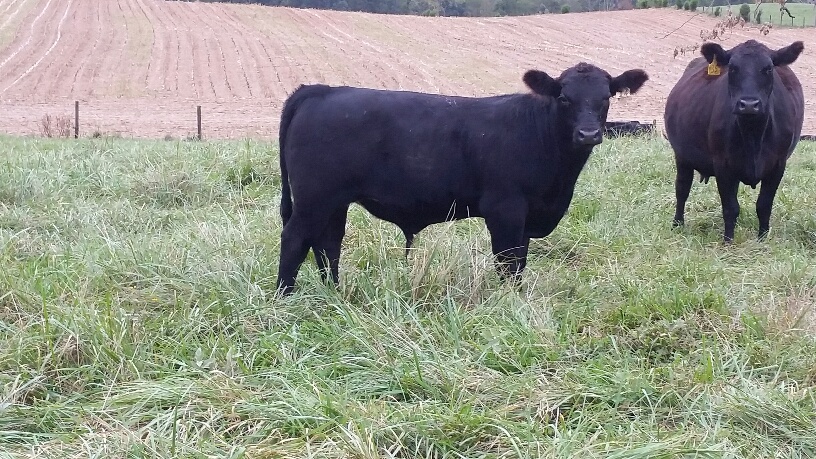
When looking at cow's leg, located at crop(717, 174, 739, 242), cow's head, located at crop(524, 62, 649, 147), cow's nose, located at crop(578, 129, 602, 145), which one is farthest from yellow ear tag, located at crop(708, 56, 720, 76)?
cow's nose, located at crop(578, 129, 602, 145)

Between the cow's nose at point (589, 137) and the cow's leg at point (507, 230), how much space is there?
0.58 meters

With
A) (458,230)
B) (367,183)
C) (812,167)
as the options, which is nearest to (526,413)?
(367,183)

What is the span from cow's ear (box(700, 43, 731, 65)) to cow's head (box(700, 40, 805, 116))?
124 millimetres

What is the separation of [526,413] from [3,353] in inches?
96.3

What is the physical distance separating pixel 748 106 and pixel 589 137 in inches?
80.7

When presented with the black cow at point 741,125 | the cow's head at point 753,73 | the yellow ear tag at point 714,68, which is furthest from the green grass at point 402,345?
the yellow ear tag at point 714,68

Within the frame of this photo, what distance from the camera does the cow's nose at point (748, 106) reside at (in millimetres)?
6270

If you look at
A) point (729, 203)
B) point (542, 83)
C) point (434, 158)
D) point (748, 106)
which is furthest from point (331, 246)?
point (729, 203)

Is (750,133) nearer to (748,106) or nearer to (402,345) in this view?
(748,106)

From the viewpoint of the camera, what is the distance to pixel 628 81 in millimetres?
5477

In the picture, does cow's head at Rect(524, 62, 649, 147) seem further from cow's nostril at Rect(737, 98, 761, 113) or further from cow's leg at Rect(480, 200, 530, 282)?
cow's nostril at Rect(737, 98, 761, 113)

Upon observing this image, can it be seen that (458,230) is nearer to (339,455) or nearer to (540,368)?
(540,368)

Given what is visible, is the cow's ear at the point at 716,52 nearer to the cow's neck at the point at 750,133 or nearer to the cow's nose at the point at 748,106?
the cow's neck at the point at 750,133

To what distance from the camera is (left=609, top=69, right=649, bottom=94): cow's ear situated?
542 centimetres
